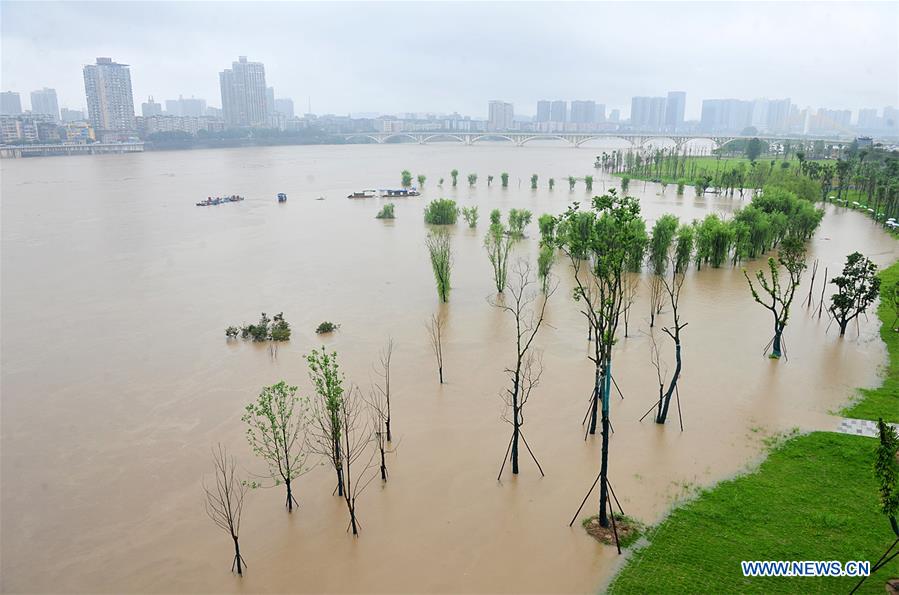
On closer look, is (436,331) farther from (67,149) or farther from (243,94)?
(243,94)

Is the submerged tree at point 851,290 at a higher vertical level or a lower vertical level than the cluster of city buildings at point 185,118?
lower

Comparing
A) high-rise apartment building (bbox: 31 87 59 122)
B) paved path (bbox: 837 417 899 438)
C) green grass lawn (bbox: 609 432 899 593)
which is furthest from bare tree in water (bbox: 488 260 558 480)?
high-rise apartment building (bbox: 31 87 59 122)

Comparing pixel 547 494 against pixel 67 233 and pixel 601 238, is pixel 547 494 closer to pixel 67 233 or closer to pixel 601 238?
pixel 601 238

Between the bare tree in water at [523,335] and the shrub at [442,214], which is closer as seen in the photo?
the bare tree in water at [523,335]

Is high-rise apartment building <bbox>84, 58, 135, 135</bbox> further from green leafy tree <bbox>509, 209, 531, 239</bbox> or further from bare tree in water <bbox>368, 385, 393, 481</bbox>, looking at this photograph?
bare tree in water <bbox>368, 385, 393, 481</bbox>

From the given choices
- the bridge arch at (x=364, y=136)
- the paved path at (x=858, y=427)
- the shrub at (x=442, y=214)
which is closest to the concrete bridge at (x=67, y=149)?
the bridge arch at (x=364, y=136)

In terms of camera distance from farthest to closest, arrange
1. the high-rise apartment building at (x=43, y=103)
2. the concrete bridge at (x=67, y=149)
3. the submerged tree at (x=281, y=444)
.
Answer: the high-rise apartment building at (x=43, y=103)
the concrete bridge at (x=67, y=149)
the submerged tree at (x=281, y=444)

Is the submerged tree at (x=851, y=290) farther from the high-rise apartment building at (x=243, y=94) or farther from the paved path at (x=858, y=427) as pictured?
the high-rise apartment building at (x=243, y=94)
